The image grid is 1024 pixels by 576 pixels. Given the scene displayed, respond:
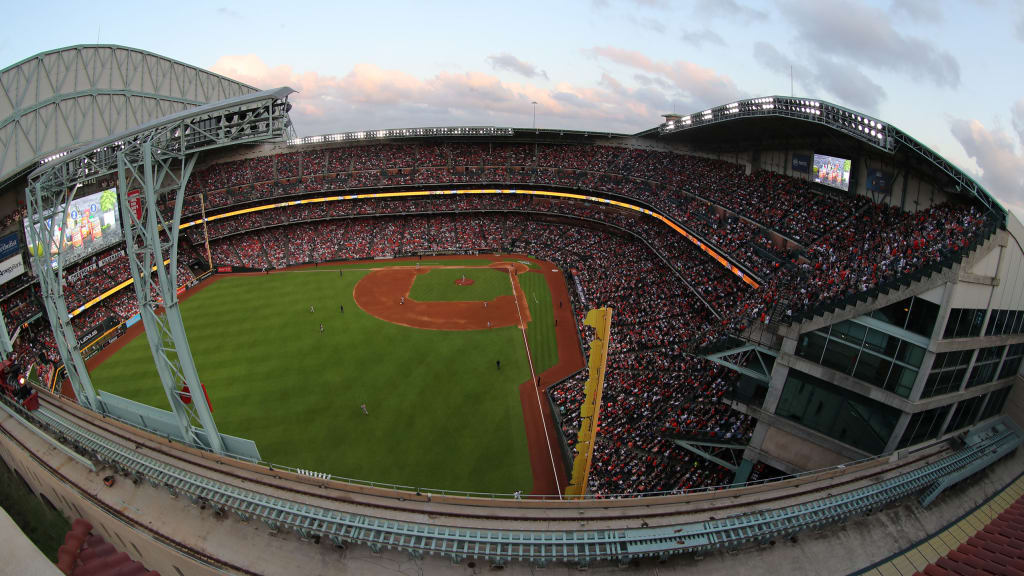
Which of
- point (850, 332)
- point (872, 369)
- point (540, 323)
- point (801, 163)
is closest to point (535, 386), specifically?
point (540, 323)

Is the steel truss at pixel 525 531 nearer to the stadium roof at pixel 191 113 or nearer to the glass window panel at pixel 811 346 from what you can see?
the glass window panel at pixel 811 346

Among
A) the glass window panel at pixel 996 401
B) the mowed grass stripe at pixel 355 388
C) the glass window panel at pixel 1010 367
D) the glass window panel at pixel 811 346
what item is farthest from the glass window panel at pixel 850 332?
the mowed grass stripe at pixel 355 388

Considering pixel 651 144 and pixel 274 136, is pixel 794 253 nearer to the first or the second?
pixel 274 136

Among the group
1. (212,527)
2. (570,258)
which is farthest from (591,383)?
(570,258)

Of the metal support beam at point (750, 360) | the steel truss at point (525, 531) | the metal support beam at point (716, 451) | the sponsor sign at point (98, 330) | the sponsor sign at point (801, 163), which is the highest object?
the sponsor sign at point (801, 163)

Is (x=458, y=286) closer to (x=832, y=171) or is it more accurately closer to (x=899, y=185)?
(x=832, y=171)

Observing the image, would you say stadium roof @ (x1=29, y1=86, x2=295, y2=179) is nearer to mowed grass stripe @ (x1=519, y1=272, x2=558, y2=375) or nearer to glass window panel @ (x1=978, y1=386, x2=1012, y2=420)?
mowed grass stripe @ (x1=519, y1=272, x2=558, y2=375)
